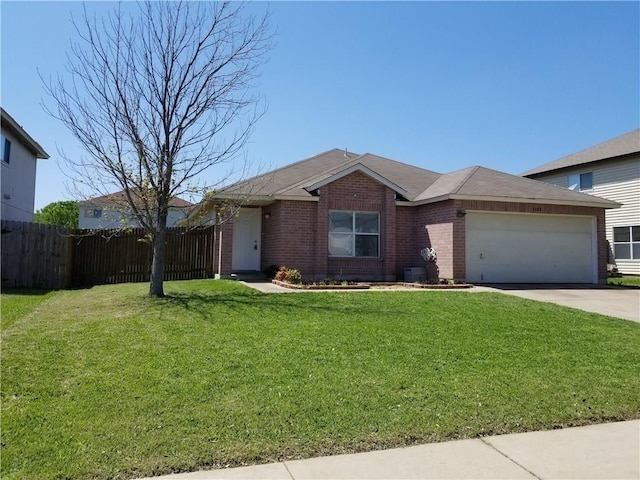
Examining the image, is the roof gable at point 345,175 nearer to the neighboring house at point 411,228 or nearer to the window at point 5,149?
the neighboring house at point 411,228

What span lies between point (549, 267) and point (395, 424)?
49.3 feet

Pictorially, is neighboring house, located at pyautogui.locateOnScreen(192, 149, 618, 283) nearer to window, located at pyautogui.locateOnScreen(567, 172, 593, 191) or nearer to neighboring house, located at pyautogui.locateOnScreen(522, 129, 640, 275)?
neighboring house, located at pyautogui.locateOnScreen(522, 129, 640, 275)

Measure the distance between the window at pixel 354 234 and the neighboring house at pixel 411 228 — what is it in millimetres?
35

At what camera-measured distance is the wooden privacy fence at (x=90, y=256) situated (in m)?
14.0

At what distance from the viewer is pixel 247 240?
720 inches

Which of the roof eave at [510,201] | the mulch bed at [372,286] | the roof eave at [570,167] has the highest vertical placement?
the roof eave at [570,167]

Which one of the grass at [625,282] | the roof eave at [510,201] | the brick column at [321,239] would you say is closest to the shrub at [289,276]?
the brick column at [321,239]

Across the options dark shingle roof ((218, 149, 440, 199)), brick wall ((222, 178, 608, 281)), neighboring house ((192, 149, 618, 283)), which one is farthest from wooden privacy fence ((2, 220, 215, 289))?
dark shingle roof ((218, 149, 440, 199))

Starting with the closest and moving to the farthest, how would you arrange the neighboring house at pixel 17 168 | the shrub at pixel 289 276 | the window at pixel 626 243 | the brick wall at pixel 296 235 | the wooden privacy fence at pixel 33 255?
Result: the wooden privacy fence at pixel 33 255 < the shrub at pixel 289 276 < the brick wall at pixel 296 235 < the neighboring house at pixel 17 168 < the window at pixel 626 243

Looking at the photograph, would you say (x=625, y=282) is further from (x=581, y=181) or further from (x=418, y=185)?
(x=418, y=185)

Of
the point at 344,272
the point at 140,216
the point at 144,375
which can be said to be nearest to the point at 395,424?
the point at 144,375

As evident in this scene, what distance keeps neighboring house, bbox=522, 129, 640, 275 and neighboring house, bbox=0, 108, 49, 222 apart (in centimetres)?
2762

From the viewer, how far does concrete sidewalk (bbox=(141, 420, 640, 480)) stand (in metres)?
3.52

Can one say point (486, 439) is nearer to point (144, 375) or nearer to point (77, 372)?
point (144, 375)
